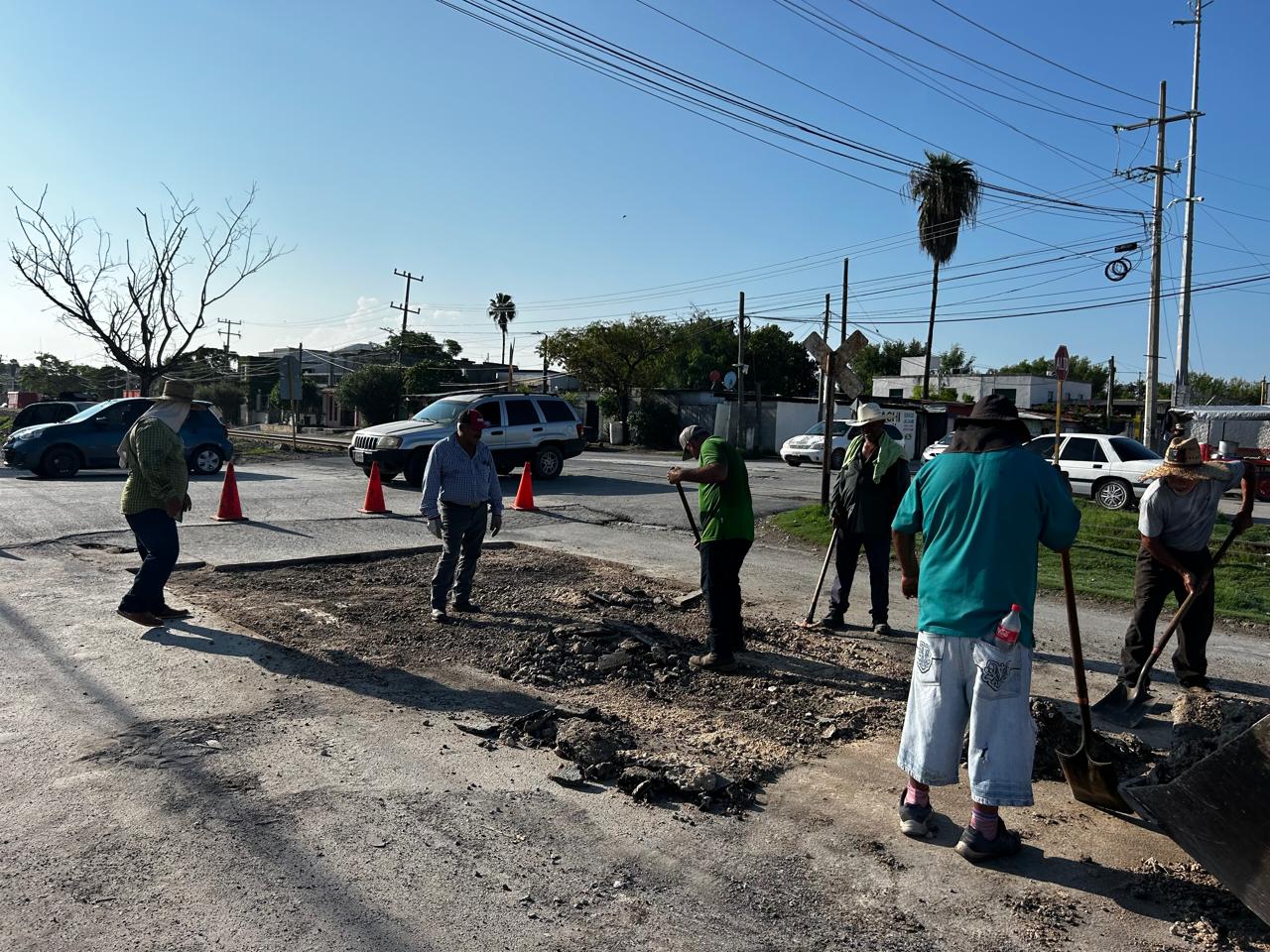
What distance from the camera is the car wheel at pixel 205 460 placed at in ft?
65.2

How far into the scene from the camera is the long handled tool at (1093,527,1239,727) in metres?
5.58

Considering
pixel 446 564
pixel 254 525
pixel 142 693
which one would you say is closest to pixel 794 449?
pixel 254 525

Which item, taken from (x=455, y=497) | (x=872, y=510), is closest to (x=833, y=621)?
(x=872, y=510)

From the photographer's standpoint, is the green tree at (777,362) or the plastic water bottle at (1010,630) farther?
the green tree at (777,362)

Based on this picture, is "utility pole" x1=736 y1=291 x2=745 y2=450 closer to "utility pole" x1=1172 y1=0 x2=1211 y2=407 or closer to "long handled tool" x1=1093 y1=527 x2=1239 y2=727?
"utility pole" x1=1172 y1=0 x2=1211 y2=407

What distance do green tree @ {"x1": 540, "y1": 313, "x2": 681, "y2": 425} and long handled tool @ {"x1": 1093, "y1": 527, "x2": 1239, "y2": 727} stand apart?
3970 centimetres

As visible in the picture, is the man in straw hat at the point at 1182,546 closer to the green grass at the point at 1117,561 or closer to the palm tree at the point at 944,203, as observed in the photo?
the green grass at the point at 1117,561

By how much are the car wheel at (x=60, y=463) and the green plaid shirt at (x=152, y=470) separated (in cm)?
1353

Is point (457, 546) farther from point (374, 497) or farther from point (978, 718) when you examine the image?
point (374, 497)

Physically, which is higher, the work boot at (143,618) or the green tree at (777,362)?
the green tree at (777,362)

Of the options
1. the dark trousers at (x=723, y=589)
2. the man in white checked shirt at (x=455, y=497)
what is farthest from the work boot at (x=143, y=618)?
the dark trousers at (x=723, y=589)

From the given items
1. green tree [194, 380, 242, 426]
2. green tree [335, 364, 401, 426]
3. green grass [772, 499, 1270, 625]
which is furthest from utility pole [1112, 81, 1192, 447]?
green tree [194, 380, 242, 426]

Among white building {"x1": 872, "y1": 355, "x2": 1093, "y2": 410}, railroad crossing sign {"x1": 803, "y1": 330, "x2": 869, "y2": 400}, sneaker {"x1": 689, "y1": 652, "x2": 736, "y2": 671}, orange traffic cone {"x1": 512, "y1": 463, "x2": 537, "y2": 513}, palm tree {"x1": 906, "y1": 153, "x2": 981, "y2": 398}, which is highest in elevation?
palm tree {"x1": 906, "y1": 153, "x2": 981, "y2": 398}

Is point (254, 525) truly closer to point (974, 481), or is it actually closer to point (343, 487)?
point (343, 487)
